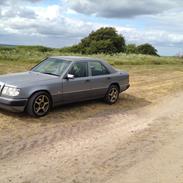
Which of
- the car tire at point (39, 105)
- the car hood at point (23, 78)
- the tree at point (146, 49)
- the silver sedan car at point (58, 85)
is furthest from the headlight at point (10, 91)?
the tree at point (146, 49)

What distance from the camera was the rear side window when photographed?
11.7m

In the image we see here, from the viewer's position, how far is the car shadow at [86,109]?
991cm

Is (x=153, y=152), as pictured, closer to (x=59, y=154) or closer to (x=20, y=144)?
(x=59, y=154)

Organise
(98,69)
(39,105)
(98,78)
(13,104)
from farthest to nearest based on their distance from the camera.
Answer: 1. (98,69)
2. (98,78)
3. (39,105)
4. (13,104)

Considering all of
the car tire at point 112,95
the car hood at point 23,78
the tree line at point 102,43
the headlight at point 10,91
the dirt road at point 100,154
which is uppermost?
the tree line at point 102,43

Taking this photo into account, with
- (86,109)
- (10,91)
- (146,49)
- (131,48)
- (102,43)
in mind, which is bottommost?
(86,109)

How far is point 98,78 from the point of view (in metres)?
11.8

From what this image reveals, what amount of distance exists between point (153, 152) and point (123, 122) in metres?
2.46

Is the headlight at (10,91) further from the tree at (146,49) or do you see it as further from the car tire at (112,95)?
the tree at (146,49)

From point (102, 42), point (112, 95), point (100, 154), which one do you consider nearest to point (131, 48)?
point (102, 42)

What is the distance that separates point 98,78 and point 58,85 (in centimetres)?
186

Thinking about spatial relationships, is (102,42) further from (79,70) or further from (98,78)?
(79,70)

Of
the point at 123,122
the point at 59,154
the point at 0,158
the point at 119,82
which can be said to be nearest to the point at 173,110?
the point at 119,82

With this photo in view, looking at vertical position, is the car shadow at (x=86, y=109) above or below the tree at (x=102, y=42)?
below
